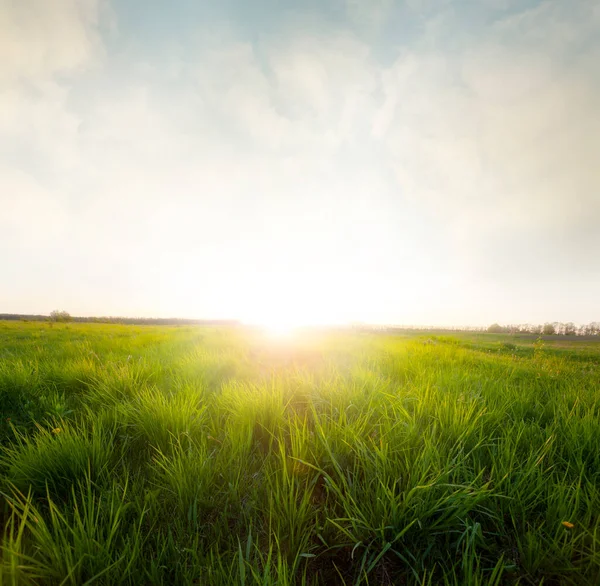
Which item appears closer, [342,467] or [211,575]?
[211,575]

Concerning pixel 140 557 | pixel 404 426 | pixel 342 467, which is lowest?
pixel 140 557

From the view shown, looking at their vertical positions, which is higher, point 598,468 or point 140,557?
point 598,468

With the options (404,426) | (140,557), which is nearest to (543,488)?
(404,426)

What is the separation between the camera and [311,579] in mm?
1368

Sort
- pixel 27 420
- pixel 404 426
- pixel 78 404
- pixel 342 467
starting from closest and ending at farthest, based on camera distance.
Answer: pixel 342 467 < pixel 404 426 < pixel 27 420 < pixel 78 404

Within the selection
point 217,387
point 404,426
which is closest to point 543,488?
point 404,426

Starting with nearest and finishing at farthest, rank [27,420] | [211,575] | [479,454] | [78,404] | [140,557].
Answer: [211,575] < [140,557] < [479,454] < [27,420] < [78,404]

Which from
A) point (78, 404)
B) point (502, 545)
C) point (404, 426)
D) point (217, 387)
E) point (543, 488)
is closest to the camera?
point (502, 545)

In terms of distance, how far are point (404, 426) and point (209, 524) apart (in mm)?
1511

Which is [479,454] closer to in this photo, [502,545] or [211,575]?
[502,545]

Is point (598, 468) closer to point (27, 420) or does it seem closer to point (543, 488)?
point (543, 488)

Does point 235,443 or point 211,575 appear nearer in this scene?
point 211,575

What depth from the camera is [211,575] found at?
123cm

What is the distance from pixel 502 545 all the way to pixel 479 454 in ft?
2.11
